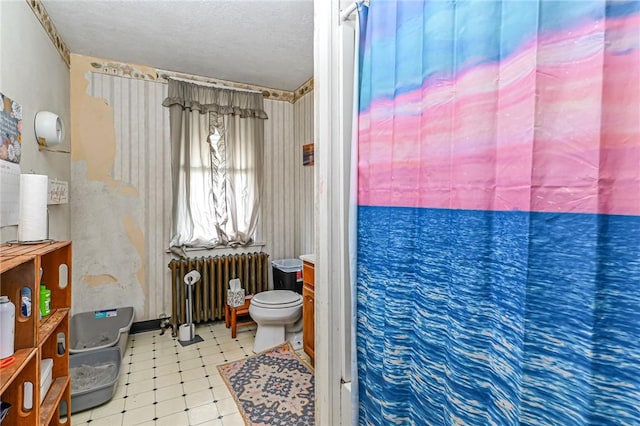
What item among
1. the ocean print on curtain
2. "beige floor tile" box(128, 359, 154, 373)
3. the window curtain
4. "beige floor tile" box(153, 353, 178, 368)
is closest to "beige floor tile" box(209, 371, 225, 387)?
"beige floor tile" box(153, 353, 178, 368)

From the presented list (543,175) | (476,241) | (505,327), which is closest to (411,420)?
(505,327)

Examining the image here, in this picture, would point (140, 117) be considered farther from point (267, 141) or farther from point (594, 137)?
point (594, 137)

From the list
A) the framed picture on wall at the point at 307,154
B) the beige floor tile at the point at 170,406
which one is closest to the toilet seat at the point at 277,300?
the beige floor tile at the point at 170,406

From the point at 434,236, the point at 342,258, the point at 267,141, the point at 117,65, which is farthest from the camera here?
the point at 267,141

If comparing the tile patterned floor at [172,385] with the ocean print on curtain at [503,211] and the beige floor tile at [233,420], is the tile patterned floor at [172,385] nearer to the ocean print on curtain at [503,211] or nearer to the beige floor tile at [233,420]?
the beige floor tile at [233,420]

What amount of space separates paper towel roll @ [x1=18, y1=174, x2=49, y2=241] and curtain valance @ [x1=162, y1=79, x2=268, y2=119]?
1.95 metres

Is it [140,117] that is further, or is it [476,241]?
[140,117]

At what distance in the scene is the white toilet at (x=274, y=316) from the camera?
2.64m

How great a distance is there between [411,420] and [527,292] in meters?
0.55

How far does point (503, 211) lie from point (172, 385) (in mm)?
2427

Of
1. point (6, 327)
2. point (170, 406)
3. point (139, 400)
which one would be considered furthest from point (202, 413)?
point (6, 327)

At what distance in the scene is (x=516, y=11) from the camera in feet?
2.01

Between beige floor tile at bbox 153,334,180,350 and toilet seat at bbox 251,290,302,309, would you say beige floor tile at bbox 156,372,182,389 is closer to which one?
beige floor tile at bbox 153,334,180,350

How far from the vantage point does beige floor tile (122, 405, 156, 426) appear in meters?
1.83
